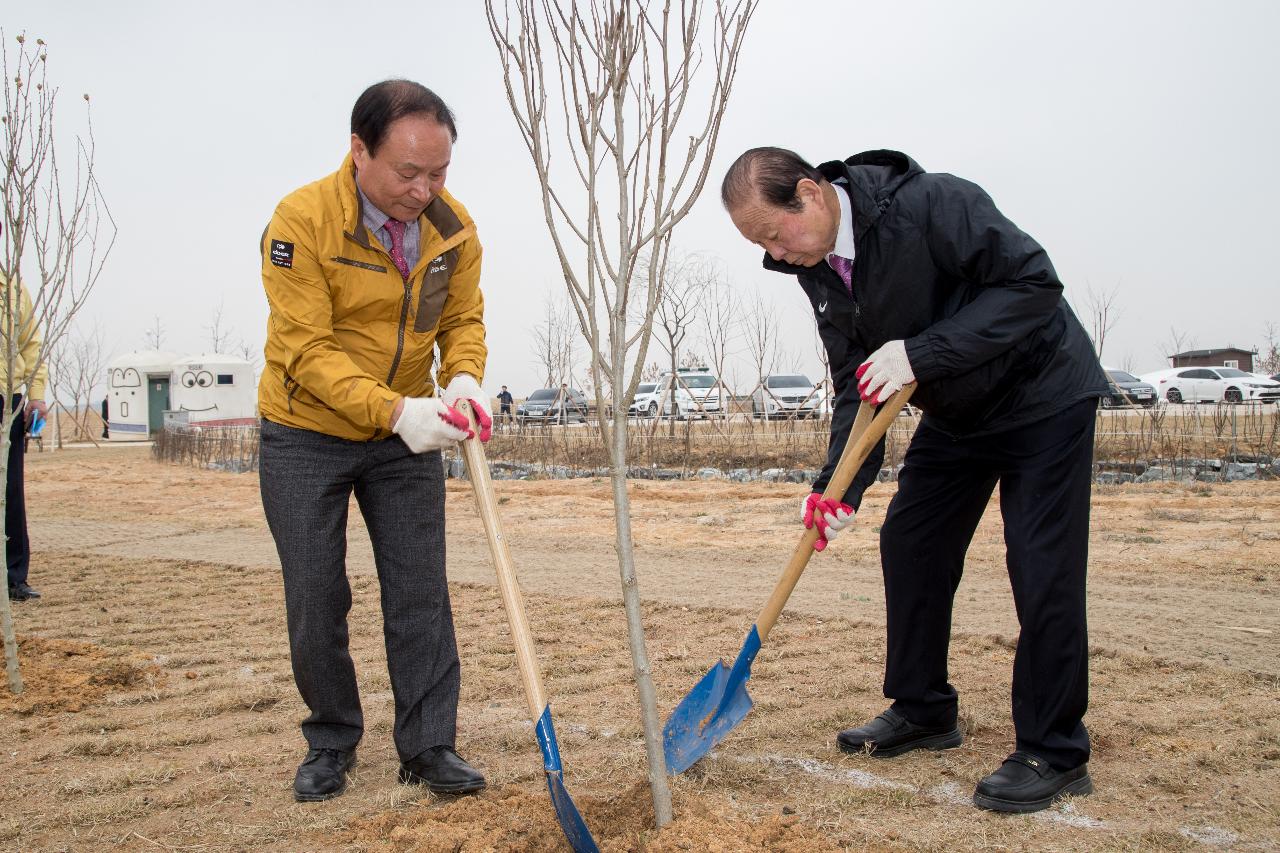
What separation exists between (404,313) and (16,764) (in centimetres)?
188

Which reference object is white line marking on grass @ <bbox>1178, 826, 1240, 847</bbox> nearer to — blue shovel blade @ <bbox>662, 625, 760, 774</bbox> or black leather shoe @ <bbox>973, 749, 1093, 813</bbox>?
black leather shoe @ <bbox>973, 749, 1093, 813</bbox>

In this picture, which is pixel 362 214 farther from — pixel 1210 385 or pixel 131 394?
pixel 131 394

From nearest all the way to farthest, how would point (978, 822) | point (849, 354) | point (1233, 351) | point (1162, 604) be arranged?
point (978, 822), point (849, 354), point (1162, 604), point (1233, 351)

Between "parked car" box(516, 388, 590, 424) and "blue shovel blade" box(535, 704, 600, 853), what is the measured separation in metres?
18.3

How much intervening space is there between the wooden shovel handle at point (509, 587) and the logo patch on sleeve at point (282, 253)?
614mm

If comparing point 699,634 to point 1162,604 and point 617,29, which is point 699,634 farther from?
point 617,29

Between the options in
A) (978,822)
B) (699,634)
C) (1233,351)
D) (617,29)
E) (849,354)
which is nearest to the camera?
(617,29)

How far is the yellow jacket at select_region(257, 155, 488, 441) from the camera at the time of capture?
2.59 m

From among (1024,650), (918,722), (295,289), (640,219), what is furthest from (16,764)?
(1024,650)

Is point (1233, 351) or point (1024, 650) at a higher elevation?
point (1233, 351)

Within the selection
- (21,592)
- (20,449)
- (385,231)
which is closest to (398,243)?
(385,231)

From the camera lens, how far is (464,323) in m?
3.03

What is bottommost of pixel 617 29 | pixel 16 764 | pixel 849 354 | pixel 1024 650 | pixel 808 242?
pixel 16 764

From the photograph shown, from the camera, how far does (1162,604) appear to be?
5023mm
